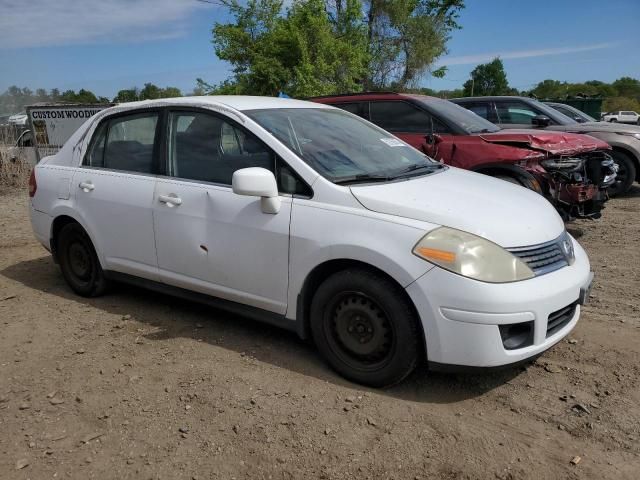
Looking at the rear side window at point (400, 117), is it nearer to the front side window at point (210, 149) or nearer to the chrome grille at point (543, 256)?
the front side window at point (210, 149)

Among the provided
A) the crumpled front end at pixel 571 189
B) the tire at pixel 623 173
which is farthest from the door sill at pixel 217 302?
the tire at pixel 623 173

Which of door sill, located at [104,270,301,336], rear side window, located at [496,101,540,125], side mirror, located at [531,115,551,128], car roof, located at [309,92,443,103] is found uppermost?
car roof, located at [309,92,443,103]

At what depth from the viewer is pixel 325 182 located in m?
3.24

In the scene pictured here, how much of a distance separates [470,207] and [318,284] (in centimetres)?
99

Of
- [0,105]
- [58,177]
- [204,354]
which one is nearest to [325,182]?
[204,354]

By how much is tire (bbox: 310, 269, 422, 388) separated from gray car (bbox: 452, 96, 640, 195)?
22.5ft

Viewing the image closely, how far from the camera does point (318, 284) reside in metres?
3.27

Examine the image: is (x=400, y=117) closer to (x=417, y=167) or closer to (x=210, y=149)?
(x=417, y=167)

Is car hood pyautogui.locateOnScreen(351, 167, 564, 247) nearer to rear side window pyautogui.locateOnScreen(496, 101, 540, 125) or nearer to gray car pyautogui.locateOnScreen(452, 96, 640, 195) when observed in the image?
gray car pyautogui.locateOnScreen(452, 96, 640, 195)

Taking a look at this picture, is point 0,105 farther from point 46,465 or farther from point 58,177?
point 46,465

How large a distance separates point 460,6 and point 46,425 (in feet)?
105

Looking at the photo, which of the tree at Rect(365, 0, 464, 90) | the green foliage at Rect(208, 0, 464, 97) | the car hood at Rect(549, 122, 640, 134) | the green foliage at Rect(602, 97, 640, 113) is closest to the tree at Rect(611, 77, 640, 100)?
the green foliage at Rect(602, 97, 640, 113)

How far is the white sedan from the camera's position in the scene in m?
2.83

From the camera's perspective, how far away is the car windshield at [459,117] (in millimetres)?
6695
